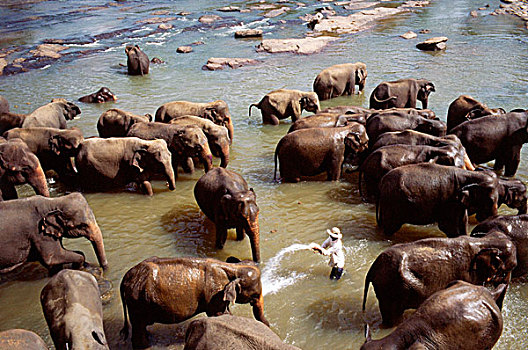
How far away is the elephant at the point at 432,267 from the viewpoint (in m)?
5.77

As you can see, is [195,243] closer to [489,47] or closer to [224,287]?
[224,287]

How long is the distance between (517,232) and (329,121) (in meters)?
5.26

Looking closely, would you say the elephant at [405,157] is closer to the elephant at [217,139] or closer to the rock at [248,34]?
the elephant at [217,139]

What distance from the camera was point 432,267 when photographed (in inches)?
230

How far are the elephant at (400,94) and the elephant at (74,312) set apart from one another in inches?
381

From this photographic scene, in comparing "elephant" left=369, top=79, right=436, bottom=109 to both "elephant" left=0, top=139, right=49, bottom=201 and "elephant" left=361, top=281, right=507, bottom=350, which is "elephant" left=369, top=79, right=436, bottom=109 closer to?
"elephant" left=0, top=139, right=49, bottom=201

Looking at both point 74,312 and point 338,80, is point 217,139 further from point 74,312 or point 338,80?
point 338,80

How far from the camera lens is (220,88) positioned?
57.3 ft

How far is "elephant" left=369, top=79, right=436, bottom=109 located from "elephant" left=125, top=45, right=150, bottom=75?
9996 mm

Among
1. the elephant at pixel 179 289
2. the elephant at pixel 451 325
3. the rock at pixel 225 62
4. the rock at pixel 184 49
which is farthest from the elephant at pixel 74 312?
the rock at pixel 184 49

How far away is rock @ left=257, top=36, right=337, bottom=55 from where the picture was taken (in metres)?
22.6

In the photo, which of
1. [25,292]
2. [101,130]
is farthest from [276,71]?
[25,292]

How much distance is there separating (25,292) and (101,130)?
5543 mm

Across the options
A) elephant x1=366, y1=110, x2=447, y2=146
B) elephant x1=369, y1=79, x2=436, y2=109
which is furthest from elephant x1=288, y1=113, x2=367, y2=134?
elephant x1=369, y1=79, x2=436, y2=109
